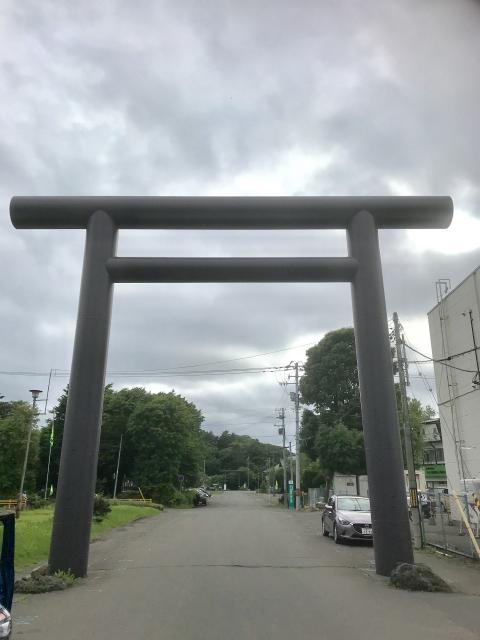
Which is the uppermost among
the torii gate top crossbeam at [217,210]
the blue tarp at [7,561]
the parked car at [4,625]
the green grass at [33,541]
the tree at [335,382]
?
the tree at [335,382]

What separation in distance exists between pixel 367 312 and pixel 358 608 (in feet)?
18.2

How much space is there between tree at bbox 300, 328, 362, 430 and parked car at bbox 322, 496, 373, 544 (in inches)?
868

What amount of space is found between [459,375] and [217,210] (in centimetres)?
1458

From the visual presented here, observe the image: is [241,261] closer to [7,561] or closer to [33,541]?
[7,561]

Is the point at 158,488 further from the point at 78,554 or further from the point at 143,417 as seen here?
the point at 78,554

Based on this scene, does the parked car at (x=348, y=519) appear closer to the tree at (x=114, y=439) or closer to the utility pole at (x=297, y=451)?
the utility pole at (x=297, y=451)

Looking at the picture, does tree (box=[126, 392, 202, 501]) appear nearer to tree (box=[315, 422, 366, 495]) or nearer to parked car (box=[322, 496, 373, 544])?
tree (box=[315, 422, 366, 495])

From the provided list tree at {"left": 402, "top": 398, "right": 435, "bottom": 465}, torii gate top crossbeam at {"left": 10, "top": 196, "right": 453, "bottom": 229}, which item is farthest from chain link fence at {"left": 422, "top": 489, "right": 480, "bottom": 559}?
tree at {"left": 402, "top": 398, "right": 435, "bottom": 465}

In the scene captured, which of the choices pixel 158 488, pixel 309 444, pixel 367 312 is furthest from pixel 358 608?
pixel 158 488

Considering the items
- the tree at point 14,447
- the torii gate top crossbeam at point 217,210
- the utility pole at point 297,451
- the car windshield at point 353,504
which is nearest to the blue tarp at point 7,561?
the torii gate top crossbeam at point 217,210

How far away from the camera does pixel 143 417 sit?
4659cm

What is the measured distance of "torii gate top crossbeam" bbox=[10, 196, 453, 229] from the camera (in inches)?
445

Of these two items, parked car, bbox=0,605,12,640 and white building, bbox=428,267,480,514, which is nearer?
parked car, bbox=0,605,12,640

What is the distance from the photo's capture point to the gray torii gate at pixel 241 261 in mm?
10371
